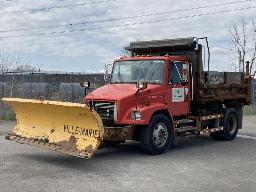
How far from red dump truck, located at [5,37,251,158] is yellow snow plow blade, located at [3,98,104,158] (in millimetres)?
22

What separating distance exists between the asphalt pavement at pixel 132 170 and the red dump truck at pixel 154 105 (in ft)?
1.29

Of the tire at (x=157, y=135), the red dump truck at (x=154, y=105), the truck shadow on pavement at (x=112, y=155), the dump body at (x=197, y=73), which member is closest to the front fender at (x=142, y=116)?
the red dump truck at (x=154, y=105)

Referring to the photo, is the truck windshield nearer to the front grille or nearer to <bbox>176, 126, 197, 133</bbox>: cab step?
the front grille

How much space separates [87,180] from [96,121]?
1513mm

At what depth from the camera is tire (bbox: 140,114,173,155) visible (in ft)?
35.3

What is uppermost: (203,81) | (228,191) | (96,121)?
(203,81)

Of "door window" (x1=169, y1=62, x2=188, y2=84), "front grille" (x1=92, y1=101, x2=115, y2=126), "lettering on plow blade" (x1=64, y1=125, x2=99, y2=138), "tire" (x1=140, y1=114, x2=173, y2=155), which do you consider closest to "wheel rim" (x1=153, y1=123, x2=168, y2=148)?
"tire" (x1=140, y1=114, x2=173, y2=155)

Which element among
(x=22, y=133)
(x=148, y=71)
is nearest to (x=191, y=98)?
(x=148, y=71)

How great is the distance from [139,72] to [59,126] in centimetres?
257

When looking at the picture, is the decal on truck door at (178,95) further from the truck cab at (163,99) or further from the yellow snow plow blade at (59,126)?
the yellow snow plow blade at (59,126)

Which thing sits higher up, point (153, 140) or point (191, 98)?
point (191, 98)

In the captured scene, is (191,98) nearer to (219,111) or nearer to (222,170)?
(219,111)

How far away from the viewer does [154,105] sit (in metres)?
10.9

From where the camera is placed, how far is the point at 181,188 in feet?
25.8
